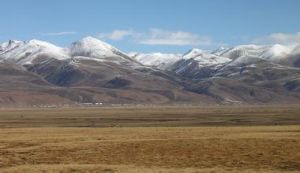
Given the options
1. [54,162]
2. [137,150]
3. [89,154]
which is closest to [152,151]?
[137,150]

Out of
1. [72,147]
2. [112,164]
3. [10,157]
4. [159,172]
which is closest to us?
[159,172]

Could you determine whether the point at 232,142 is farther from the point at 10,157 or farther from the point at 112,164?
the point at 10,157

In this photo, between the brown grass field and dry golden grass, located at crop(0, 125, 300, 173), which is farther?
dry golden grass, located at crop(0, 125, 300, 173)

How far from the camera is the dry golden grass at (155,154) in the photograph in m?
37.3

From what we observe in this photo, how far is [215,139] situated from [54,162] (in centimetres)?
1608

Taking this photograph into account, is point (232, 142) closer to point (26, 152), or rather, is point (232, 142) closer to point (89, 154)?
point (89, 154)

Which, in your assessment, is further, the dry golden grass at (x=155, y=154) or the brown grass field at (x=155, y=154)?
the dry golden grass at (x=155, y=154)

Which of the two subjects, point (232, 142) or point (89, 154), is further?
point (232, 142)

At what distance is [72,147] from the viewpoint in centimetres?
4831

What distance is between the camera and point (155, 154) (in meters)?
43.3

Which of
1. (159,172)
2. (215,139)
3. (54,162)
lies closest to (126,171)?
(159,172)

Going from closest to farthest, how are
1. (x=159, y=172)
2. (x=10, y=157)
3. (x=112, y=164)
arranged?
1. (x=159, y=172)
2. (x=112, y=164)
3. (x=10, y=157)

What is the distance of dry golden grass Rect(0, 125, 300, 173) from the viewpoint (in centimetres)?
3728

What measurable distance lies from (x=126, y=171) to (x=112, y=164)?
3324 mm
